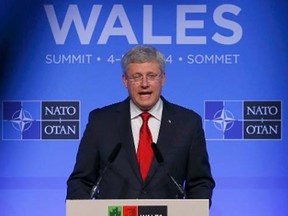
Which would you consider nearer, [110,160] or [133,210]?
[133,210]

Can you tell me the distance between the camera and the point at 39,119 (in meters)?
3.44

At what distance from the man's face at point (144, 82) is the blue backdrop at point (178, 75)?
1036 millimetres

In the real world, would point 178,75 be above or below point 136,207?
above

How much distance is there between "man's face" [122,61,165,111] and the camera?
7.67ft

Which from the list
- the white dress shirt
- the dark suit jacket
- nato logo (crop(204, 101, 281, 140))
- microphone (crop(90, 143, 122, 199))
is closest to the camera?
microphone (crop(90, 143, 122, 199))

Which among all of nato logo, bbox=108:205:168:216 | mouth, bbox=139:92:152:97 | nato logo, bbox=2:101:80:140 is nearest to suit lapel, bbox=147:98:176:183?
mouth, bbox=139:92:152:97

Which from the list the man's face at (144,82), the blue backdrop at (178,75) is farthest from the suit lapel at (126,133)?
the blue backdrop at (178,75)

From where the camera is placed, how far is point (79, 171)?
2.36 m

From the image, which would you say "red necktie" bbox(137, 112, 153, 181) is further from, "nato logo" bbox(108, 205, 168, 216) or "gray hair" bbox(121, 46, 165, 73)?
"nato logo" bbox(108, 205, 168, 216)

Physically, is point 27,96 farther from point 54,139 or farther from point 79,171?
point 79,171

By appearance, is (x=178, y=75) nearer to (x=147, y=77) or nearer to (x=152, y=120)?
(x=152, y=120)

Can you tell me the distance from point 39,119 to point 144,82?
1.25 meters

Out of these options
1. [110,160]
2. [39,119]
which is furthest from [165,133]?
[39,119]

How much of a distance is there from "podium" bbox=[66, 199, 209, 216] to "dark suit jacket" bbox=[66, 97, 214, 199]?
42cm
